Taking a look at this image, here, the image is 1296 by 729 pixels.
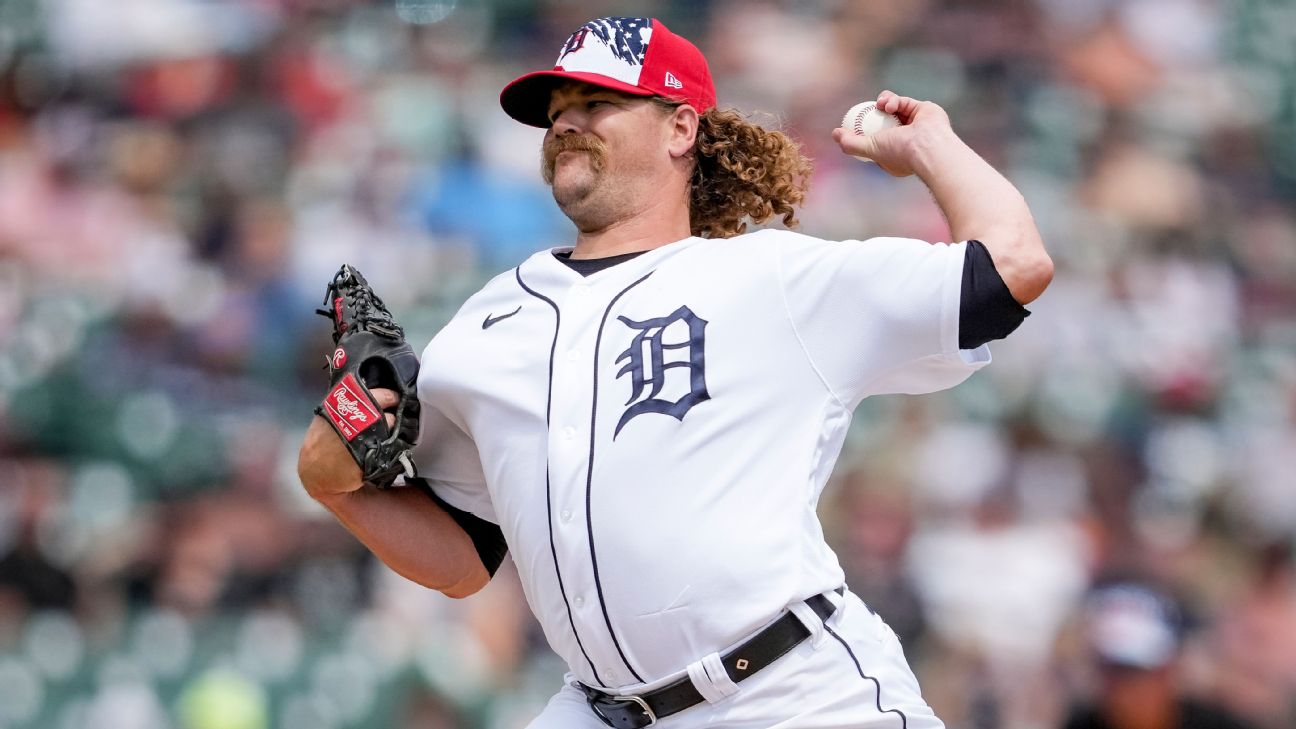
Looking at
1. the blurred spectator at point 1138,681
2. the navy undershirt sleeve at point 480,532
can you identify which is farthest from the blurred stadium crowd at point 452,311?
the navy undershirt sleeve at point 480,532

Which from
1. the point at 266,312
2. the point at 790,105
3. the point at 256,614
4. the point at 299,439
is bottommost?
the point at 256,614

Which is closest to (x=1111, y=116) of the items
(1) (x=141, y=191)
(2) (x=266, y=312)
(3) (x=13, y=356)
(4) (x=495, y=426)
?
(2) (x=266, y=312)

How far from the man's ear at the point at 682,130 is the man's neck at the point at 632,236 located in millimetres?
128

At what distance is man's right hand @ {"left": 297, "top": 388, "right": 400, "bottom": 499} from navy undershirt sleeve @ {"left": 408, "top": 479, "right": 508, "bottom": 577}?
0.20 metres

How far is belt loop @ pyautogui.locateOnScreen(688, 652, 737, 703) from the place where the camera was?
242cm

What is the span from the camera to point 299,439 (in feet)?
20.5

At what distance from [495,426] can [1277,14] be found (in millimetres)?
6759

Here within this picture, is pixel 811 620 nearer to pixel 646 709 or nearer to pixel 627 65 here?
pixel 646 709

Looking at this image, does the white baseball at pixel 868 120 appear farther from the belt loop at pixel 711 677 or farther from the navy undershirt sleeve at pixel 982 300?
the belt loop at pixel 711 677

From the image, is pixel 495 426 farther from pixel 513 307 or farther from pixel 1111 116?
pixel 1111 116

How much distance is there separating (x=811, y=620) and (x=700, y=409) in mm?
376

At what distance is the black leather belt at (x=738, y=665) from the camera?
95.7 inches

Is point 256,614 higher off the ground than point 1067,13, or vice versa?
point 1067,13

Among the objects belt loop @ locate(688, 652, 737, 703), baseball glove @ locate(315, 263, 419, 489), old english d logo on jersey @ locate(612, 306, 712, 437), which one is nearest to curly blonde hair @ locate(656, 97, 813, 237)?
old english d logo on jersey @ locate(612, 306, 712, 437)
